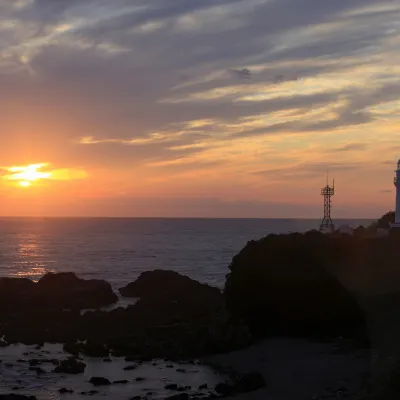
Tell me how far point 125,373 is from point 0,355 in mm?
9341

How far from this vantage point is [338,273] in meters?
37.3

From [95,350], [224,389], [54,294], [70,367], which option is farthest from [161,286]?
[224,389]

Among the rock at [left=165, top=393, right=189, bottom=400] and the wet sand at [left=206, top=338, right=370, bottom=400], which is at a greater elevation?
the wet sand at [left=206, top=338, right=370, bottom=400]

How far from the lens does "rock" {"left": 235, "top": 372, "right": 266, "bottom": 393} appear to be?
26688 millimetres

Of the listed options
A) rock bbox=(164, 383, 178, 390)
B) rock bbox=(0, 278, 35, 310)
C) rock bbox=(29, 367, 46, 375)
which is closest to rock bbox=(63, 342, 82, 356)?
rock bbox=(29, 367, 46, 375)

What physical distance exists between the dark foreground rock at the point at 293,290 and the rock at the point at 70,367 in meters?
10.1

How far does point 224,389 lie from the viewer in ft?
86.7

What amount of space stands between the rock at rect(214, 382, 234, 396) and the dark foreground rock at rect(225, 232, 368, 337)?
9.82 metres

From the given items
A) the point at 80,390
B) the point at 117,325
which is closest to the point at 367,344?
the point at 80,390

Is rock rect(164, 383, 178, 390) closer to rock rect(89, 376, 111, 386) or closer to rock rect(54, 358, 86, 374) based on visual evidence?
rock rect(89, 376, 111, 386)

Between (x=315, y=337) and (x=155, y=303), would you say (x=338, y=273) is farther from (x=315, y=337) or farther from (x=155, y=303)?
(x=155, y=303)

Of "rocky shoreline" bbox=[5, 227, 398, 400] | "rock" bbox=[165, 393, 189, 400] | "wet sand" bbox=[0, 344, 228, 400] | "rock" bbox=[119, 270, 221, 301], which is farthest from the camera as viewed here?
"rock" bbox=[119, 270, 221, 301]

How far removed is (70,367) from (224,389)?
9.14 m

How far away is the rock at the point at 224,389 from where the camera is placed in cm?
2625
